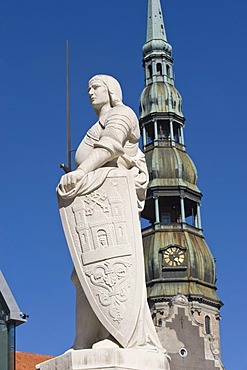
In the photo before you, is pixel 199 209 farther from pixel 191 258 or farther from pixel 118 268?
pixel 118 268

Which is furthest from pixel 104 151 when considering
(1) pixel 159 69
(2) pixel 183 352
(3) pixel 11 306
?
(1) pixel 159 69

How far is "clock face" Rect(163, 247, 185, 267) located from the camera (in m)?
64.7

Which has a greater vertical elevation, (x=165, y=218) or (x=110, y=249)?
(x=165, y=218)

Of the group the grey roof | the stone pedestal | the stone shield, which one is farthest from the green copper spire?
the stone pedestal

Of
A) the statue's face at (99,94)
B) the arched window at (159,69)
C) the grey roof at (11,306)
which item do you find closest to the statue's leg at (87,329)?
the statue's face at (99,94)

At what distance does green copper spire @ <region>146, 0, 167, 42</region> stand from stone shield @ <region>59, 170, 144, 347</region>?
6963cm

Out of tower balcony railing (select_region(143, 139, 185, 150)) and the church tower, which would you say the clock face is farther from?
tower balcony railing (select_region(143, 139, 185, 150))

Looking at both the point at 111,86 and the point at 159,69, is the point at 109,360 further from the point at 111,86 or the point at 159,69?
→ the point at 159,69

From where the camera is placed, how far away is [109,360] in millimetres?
6371

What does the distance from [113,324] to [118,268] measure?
1.30 ft

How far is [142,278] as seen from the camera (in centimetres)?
676

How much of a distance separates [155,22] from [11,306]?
193ft

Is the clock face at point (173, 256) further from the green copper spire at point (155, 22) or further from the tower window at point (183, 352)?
the green copper spire at point (155, 22)

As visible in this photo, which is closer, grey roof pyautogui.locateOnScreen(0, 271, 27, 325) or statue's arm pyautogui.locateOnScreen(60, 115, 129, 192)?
statue's arm pyautogui.locateOnScreen(60, 115, 129, 192)
